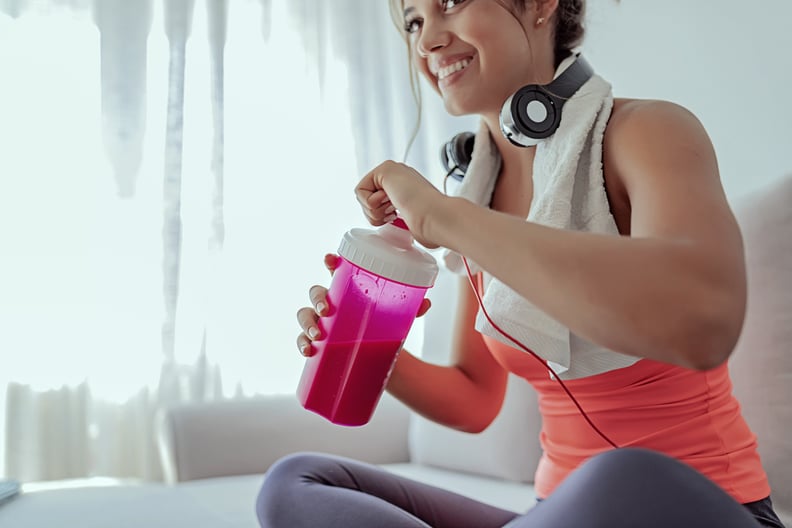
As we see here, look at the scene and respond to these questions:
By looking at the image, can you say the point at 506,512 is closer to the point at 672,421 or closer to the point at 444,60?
the point at 672,421

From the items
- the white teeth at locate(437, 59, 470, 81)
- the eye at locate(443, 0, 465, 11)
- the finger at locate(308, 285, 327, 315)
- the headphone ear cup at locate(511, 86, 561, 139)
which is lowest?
the finger at locate(308, 285, 327, 315)

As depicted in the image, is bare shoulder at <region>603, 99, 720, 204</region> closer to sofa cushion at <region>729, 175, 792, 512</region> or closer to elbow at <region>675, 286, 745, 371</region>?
elbow at <region>675, 286, 745, 371</region>

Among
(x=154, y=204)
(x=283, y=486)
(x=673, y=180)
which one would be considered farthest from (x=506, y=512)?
(x=154, y=204)

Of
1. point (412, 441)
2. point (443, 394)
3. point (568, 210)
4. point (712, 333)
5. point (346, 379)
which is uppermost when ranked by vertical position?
point (568, 210)

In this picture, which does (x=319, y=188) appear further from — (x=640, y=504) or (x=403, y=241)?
(x=640, y=504)

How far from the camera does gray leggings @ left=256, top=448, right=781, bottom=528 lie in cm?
58

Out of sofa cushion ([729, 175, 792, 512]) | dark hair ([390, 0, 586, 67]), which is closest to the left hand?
dark hair ([390, 0, 586, 67])

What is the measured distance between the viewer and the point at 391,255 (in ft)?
2.75

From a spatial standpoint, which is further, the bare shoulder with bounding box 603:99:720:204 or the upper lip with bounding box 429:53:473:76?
the upper lip with bounding box 429:53:473:76

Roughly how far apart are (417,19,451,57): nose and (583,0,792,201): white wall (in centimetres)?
42

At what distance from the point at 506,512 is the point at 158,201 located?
145 cm

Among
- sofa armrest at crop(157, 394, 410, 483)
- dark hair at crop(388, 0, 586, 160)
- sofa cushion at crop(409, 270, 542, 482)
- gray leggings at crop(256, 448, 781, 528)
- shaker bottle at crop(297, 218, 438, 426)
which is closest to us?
gray leggings at crop(256, 448, 781, 528)

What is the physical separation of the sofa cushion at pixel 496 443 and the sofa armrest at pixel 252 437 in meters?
0.10

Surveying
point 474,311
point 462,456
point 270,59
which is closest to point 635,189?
point 474,311
